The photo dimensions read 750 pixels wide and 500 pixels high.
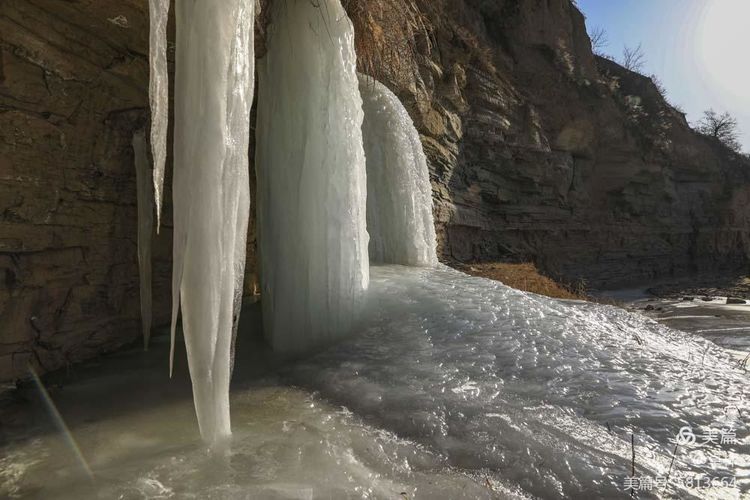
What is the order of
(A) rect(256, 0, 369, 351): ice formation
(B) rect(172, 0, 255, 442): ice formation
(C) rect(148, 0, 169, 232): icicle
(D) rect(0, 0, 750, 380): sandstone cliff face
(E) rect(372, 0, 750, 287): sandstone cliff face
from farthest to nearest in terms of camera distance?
(E) rect(372, 0, 750, 287): sandstone cliff face < (A) rect(256, 0, 369, 351): ice formation < (D) rect(0, 0, 750, 380): sandstone cliff face < (C) rect(148, 0, 169, 232): icicle < (B) rect(172, 0, 255, 442): ice formation

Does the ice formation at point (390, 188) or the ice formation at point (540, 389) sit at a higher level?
the ice formation at point (390, 188)

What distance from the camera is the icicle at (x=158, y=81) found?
7.55 ft

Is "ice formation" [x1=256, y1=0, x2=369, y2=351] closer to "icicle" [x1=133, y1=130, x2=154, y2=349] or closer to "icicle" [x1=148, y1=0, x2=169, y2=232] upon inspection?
"icicle" [x1=133, y1=130, x2=154, y2=349]

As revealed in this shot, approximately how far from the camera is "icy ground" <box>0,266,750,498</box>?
6.28 ft

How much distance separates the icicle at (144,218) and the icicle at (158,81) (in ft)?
5.46

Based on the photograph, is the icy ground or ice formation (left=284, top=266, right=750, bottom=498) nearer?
the icy ground

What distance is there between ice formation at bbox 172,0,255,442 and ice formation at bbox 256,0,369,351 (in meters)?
1.30

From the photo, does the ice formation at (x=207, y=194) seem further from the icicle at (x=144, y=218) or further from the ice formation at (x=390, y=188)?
the ice formation at (x=390, y=188)

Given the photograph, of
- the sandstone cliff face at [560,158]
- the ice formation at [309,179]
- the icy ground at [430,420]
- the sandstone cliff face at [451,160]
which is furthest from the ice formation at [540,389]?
the sandstone cliff face at [560,158]

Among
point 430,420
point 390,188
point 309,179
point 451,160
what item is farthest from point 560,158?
point 430,420

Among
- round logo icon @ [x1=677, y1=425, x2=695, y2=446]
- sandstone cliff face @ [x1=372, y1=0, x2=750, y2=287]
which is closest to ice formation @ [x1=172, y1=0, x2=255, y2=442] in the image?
round logo icon @ [x1=677, y1=425, x2=695, y2=446]

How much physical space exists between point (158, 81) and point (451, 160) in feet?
27.5

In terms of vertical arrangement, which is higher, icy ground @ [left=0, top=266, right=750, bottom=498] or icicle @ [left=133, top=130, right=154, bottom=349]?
icicle @ [left=133, top=130, right=154, bottom=349]

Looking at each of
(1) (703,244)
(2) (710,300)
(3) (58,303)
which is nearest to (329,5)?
(3) (58,303)
